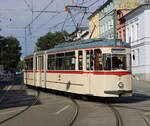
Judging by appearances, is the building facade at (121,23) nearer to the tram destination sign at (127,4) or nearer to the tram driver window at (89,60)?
the tram destination sign at (127,4)

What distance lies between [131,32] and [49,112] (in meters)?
34.7

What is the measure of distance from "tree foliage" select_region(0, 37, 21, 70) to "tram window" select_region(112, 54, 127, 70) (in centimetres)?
6949

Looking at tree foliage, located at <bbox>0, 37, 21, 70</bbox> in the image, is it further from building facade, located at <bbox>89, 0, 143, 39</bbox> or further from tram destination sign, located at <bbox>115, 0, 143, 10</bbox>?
tram destination sign, located at <bbox>115, 0, 143, 10</bbox>

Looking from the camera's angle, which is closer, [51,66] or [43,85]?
[51,66]

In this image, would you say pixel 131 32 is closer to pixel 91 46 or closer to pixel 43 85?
pixel 43 85

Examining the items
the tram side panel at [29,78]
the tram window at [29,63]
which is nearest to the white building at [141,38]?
the tram side panel at [29,78]

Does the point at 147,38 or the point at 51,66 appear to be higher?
the point at 147,38

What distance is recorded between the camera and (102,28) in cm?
6525

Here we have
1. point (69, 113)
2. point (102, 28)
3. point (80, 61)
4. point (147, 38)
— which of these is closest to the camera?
point (69, 113)

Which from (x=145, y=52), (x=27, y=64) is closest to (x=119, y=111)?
(x=27, y=64)

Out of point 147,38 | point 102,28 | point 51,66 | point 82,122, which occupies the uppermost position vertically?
point 102,28

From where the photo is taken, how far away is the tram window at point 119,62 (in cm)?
1638

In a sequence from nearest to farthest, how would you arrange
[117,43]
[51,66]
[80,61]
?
1. [117,43]
2. [80,61]
3. [51,66]

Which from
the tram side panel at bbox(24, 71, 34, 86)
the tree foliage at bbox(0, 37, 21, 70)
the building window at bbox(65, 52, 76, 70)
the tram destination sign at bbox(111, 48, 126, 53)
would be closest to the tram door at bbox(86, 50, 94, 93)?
the tram destination sign at bbox(111, 48, 126, 53)
